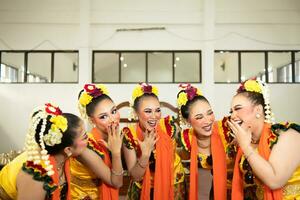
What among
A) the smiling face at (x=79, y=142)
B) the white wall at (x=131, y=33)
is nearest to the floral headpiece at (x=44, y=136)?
the smiling face at (x=79, y=142)

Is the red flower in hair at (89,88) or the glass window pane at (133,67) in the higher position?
the glass window pane at (133,67)

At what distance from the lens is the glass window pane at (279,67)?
27.2 ft

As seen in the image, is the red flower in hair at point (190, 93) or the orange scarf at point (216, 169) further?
the red flower in hair at point (190, 93)

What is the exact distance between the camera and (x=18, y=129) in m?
8.28

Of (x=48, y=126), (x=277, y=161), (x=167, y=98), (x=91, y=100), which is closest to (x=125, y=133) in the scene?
(x=91, y=100)

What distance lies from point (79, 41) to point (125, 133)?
608 cm

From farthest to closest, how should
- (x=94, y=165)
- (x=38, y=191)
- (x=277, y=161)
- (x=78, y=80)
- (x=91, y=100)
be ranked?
(x=78, y=80) < (x=91, y=100) < (x=94, y=165) < (x=277, y=161) < (x=38, y=191)

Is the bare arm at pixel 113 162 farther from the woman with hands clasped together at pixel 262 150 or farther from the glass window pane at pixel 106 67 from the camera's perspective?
the glass window pane at pixel 106 67

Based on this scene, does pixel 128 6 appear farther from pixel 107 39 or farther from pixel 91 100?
pixel 91 100

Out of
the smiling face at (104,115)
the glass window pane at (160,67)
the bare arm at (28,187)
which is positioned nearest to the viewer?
the bare arm at (28,187)

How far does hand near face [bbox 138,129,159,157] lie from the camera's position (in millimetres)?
2393

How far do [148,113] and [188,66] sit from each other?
575 cm

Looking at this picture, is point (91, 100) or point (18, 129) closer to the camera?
point (91, 100)

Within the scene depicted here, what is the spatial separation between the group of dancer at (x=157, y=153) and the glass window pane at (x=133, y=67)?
5408 millimetres
